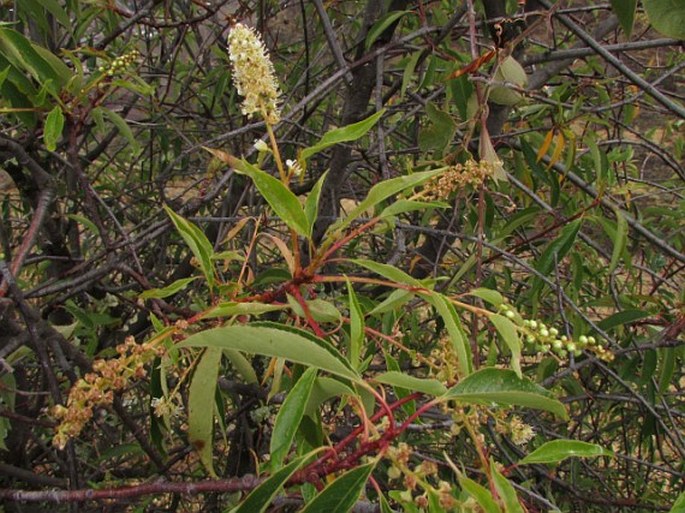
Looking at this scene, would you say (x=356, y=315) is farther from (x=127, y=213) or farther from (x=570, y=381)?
(x=127, y=213)

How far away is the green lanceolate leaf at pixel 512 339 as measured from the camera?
0.67 meters

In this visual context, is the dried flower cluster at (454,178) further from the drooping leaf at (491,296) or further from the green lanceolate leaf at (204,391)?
the green lanceolate leaf at (204,391)

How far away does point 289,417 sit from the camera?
68 centimetres

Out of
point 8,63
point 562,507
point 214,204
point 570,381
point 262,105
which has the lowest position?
point 562,507

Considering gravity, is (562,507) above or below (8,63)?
below

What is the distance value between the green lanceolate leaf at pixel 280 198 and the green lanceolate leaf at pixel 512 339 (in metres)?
0.22

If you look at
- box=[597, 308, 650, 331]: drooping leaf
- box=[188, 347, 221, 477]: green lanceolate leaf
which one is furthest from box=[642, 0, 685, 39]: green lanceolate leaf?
box=[597, 308, 650, 331]: drooping leaf

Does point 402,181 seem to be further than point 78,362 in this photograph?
No

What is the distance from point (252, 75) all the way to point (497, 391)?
451 mm

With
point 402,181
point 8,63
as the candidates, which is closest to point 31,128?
point 8,63

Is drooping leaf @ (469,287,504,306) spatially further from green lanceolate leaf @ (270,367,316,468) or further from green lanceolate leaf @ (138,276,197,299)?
green lanceolate leaf @ (138,276,197,299)

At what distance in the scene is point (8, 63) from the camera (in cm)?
118

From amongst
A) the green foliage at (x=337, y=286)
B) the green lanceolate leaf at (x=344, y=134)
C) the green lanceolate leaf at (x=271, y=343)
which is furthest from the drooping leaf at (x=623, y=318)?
the green lanceolate leaf at (x=271, y=343)

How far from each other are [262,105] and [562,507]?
1597 millimetres
